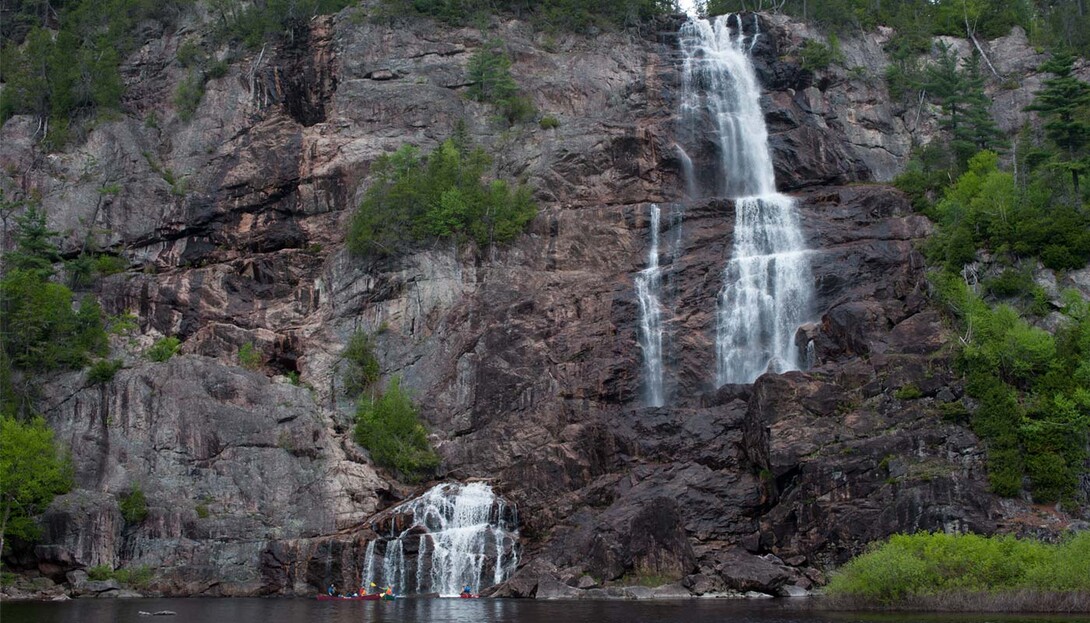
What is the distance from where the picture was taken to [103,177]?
289ft

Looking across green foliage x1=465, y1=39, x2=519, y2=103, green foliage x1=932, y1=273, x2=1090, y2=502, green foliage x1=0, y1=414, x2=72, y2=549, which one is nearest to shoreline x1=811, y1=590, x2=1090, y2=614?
green foliage x1=932, y1=273, x2=1090, y2=502

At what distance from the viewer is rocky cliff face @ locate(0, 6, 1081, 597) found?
58125 millimetres

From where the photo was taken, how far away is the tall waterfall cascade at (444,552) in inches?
2386

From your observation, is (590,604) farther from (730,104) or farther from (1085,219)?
(730,104)

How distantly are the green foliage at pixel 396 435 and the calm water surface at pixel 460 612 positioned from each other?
42.5 feet

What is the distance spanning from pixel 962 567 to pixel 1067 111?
4218cm

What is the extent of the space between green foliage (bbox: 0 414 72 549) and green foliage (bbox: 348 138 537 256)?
25.3 m

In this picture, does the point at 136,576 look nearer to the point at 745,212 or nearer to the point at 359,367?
the point at 359,367

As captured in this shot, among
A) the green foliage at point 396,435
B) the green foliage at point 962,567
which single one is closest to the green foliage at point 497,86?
the green foliage at point 396,435

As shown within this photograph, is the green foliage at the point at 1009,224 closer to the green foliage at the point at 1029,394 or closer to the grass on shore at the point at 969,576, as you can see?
the green foliage at the point at 1029,394

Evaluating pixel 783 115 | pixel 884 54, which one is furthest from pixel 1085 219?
pixel 884 54

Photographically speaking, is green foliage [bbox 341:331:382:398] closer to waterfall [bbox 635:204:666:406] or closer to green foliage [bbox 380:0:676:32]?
waterfall [bbox 635:204:666:406]

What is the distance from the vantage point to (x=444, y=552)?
61125 mm

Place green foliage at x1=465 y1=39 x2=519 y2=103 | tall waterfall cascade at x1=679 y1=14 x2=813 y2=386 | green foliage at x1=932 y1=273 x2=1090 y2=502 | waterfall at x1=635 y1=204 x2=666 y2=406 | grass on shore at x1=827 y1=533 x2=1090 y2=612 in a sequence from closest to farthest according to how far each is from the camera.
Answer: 1. grass on shore at x1=827 y1=533 x2=1090 y2=612
2. green foliage at x1=932 y1=273 x2=1090 y2=502
3. tall waterfall cascade at x1=679 y1=14 x2=813 y2=386
4. waterfall at x1=635 y1=204 x2=666 y2=406
5. green foliage at x1=465 y1=39 x2=519 y2=103
